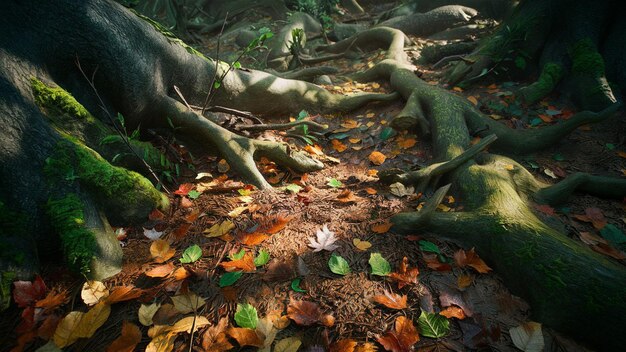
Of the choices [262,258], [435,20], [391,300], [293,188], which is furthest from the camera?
[435,20]

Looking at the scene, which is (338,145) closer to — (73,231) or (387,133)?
(387,133)

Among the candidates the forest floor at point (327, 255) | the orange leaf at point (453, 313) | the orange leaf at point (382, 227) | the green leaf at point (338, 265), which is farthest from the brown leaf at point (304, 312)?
the orange leaf at point (382, 227)

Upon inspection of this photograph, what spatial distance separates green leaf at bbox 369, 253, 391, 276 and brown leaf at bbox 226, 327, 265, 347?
2.42 ft

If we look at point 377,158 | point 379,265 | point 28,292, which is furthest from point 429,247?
point 28,292

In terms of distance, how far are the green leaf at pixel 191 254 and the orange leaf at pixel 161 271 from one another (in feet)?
0.25

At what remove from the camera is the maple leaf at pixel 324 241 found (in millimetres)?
1809

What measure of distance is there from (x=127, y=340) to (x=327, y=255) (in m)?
1.11

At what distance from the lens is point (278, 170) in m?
2.82

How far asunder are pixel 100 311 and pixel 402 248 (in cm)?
175

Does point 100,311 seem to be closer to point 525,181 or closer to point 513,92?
point 525,181

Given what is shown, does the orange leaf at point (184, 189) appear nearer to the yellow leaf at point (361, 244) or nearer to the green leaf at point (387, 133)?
the yellow leaf at point (361, 244)

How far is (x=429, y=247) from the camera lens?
1.81 meters

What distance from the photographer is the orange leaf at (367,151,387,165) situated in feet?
9.87

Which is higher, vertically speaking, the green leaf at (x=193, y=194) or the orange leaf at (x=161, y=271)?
the orange leaf at (x=161, y=271)
